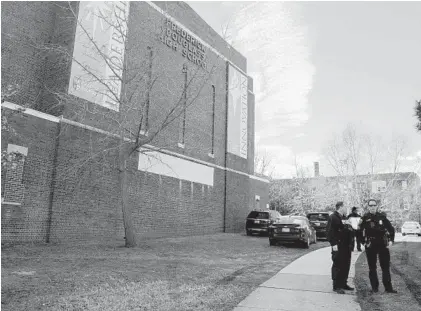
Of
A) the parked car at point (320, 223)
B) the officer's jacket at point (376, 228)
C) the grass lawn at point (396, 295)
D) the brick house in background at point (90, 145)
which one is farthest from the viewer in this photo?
the parked car at point (320, 223)

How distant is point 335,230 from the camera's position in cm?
737

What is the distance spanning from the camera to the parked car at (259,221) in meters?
22.5

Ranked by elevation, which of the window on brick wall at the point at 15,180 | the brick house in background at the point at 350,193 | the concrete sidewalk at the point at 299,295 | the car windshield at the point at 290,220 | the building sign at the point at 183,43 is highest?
the building sign at the point at 183,43

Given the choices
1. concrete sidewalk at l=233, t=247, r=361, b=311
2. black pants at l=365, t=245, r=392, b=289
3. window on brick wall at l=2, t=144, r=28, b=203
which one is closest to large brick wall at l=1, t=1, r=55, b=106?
window on brick wall at l=2, t=144, r=28, b=203

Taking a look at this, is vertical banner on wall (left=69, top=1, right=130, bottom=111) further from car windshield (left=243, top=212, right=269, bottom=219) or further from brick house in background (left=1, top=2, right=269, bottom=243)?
car windshield (left=243, top=212, right=269, bottom=219)

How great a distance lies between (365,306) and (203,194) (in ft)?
55.4

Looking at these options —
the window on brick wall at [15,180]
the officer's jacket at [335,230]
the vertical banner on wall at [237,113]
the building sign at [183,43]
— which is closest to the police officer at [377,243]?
the officer's jacket at [335,230]

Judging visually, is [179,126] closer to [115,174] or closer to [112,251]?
[115,174]

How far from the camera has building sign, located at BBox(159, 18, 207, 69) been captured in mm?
20964

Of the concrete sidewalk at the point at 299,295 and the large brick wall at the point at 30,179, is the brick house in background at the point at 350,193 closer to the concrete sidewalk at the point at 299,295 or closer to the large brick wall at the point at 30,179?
the concrete sidewalk at the point at 299,295

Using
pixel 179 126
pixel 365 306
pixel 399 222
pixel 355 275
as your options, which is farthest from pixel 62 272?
pixel 399 222

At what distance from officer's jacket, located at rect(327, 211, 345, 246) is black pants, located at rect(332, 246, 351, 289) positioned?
206mm

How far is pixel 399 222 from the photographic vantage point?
46.7 metres

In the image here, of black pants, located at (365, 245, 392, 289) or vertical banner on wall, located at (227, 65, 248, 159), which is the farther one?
vertical banner on wall, located at (227, 65, 248, 159)
